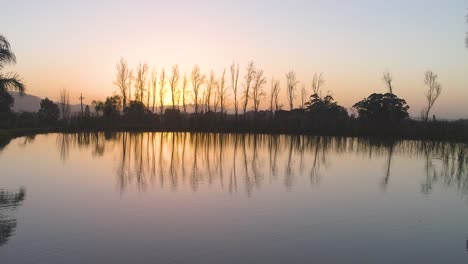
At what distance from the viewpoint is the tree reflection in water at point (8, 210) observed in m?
5.05

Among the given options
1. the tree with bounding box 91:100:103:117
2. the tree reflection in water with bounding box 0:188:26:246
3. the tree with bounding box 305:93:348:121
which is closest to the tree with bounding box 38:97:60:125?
the tree with bounding box 91:100:103:117

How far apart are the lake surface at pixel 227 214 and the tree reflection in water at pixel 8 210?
0.01m

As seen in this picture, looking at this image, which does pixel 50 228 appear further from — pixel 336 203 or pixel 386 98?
pixel 386 98

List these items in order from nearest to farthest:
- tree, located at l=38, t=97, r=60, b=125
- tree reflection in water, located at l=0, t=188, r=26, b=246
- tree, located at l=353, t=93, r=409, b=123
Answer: tree reflection in water, located at l=0, t=188, r=26, b=246, tree, located at l=353, t=93, r=409, b=123, tree, located at l=38, t=97, r=60, b=125

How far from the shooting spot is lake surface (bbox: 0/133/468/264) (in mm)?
4781

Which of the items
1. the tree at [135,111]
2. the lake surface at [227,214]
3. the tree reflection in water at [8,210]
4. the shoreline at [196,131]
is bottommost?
the lake surface at [227,214]

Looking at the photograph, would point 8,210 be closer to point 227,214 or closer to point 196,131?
point 227,214

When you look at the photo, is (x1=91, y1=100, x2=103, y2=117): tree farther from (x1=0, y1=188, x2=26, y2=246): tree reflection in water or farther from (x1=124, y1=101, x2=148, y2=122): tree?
(x1=0, y1=188, x2=26, y2=246): tree reflection in water

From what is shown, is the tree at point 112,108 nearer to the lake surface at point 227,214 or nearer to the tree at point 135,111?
the tree at point 135,111

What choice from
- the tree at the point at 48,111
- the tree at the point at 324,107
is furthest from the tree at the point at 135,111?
the tree at the point at 324,107

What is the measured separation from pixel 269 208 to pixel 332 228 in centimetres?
134

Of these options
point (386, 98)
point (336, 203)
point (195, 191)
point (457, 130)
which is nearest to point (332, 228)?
point (336, 203)

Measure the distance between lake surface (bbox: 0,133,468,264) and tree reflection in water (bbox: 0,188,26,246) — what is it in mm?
13

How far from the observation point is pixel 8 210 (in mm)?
6137
